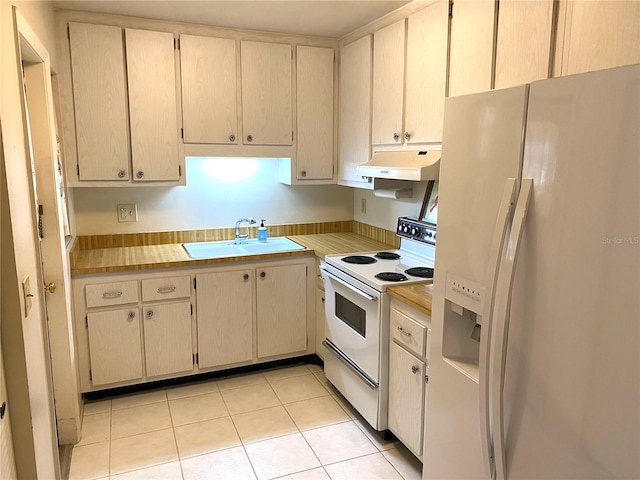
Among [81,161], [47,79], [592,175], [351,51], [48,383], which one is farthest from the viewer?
[351,51]

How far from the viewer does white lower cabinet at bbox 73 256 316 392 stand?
280cm

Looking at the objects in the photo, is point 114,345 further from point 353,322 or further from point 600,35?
point 600,35

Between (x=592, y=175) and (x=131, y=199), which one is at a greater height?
(x=592, y=175)

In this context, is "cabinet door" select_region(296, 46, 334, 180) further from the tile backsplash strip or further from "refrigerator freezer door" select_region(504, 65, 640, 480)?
"refrigerator freezer door" select_region(504, 65, 640, 480)

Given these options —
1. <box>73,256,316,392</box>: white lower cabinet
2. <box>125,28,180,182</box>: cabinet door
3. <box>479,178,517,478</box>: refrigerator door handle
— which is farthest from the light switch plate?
<box>125,28,180,182</box>: cabinet door

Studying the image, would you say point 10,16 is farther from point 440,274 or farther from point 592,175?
point 592,175

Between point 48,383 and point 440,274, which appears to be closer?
point 440,274

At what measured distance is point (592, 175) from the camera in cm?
104

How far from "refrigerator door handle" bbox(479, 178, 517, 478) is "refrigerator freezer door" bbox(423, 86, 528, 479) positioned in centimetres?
1

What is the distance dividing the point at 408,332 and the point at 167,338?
158 cm

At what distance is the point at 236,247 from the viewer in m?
3.38

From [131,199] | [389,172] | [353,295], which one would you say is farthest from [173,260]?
[389,172]

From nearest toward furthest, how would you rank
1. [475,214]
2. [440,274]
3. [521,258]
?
[521,258] → [475,214] → [440,274]

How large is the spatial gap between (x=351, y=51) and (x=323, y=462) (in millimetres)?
2511
